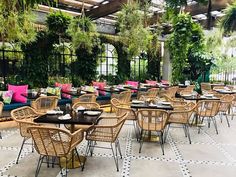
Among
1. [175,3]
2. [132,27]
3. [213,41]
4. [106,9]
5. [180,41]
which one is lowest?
[180,41]

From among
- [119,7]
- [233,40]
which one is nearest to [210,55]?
[233,40]

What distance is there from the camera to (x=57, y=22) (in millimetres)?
8367

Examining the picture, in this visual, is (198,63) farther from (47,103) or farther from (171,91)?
(47,103)

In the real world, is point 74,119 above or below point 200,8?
below

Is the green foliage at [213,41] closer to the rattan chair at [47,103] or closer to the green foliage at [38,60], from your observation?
the green foliage at [38,60]

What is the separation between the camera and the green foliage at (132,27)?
7953 millimetres

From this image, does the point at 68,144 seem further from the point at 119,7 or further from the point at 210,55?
the point at 210,55

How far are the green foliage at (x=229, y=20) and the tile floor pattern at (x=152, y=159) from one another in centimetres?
464

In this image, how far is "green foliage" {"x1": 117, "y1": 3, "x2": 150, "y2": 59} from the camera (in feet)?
26.1

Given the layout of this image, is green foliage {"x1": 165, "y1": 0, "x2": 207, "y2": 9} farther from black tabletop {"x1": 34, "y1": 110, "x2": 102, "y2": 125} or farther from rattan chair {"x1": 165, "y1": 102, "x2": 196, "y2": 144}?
black tabletop {"x1": 34, "y1": 110, "x2": 102, "y2": 125}

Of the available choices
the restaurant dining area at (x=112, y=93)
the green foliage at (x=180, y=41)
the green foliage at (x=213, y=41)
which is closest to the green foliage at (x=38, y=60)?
the restaurant dining area at (x=112, y=93)

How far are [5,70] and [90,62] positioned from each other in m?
3.30

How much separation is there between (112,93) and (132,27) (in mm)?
2322

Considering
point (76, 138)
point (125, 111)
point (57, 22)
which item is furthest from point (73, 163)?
point (57, 22)
